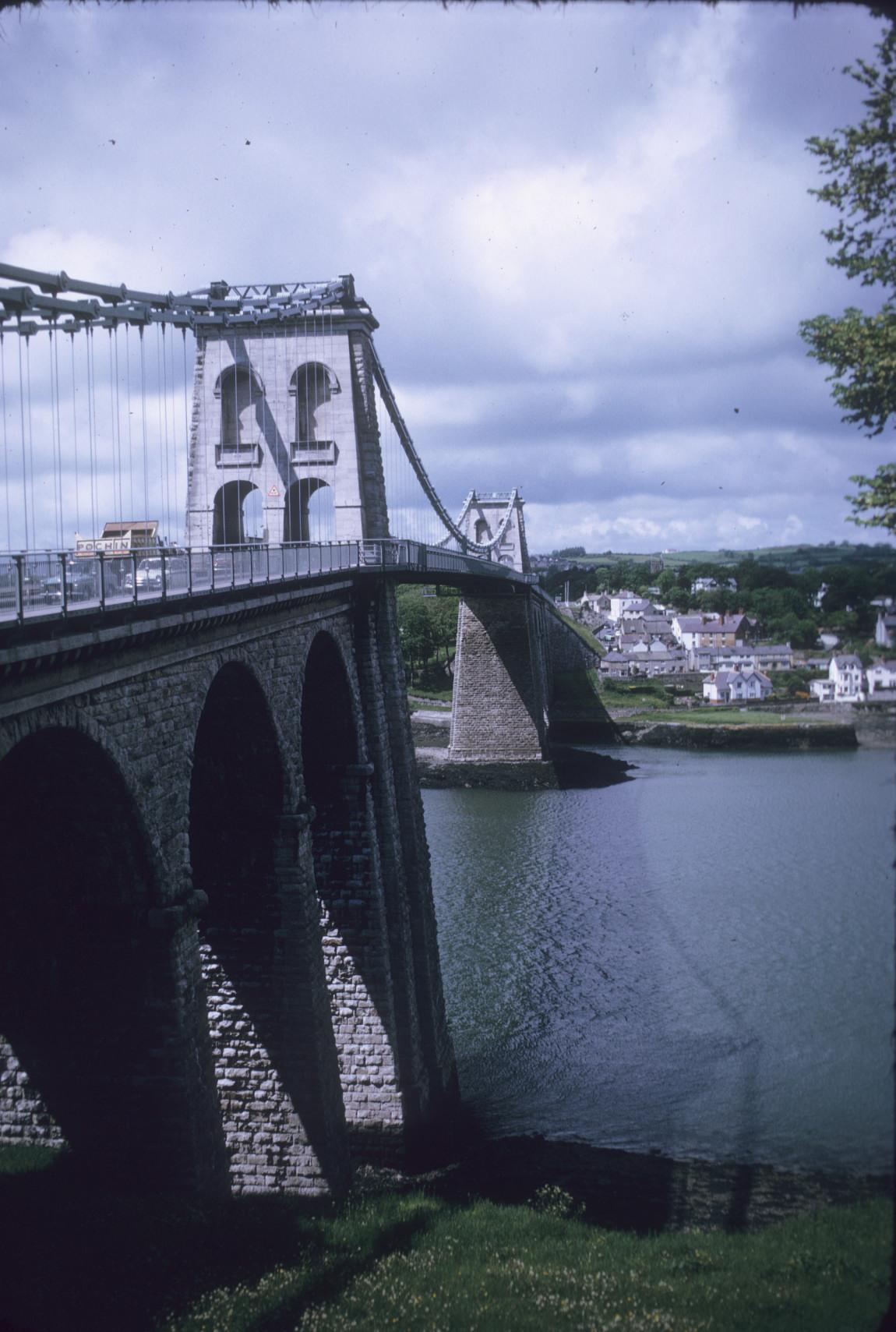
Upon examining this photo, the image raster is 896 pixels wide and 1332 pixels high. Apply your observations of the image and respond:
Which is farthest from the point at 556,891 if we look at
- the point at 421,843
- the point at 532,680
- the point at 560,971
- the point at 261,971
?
the point at 532,680

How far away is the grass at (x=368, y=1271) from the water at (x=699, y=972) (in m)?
0.75

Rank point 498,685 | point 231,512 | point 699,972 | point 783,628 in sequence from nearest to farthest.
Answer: point 783,628, point 699,972, point 231,512, point 498,685

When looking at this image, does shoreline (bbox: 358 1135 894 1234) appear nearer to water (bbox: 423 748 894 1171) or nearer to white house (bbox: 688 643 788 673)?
water (bbox: 423 748 894 1171)

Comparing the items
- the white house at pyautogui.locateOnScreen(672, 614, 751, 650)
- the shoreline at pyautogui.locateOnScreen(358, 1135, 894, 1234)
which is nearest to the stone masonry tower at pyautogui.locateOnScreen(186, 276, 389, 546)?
the white house at pyautogui.locateOnScreen(672, 614, 751, 650)

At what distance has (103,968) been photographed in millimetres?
7652

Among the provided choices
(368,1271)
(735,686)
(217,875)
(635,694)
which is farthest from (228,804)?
(635,694)

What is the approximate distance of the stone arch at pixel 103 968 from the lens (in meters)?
7.41

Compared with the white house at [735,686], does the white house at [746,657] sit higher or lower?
higher

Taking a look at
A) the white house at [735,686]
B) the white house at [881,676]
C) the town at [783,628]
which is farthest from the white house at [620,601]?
the white house at [881,676]

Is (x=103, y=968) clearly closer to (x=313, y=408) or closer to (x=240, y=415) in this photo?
(x=240, y=415)

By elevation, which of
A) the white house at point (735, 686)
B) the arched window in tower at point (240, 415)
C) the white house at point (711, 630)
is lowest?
the white house at point (735, 686)

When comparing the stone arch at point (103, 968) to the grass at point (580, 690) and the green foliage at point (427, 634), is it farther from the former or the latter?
the green foliage at point (427, 634)

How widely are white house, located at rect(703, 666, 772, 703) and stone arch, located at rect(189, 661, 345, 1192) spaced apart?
10029 millimetres

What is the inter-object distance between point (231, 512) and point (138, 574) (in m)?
8.99
